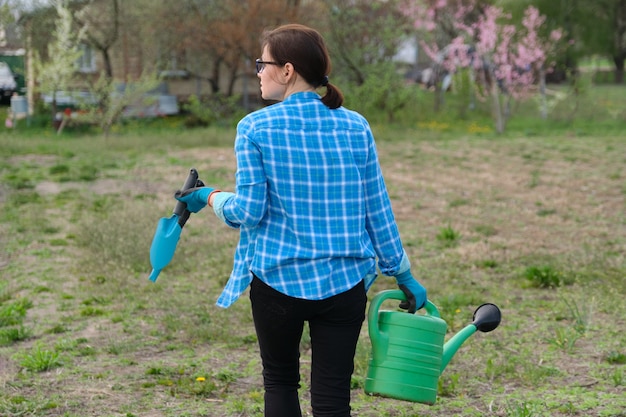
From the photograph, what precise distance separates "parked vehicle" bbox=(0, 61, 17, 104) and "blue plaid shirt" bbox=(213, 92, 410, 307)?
81.6ft

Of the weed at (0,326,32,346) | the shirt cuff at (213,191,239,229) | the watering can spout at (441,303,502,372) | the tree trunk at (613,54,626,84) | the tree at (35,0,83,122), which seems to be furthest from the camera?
the tree trunk at (613,54,626,84)

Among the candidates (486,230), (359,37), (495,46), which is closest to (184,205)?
(486,230)

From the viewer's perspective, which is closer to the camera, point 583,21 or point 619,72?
point 583,21

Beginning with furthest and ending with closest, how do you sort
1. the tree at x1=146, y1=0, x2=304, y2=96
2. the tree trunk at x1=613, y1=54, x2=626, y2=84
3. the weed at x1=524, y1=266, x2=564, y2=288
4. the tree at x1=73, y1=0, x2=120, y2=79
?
the tree trunk at x1=613, y1=54, x2=626, y2=84 → the tree at x1=73, y1=0, x2=120, y2=79 → the tree at x1=146, y1=0, x2=304, y2=96 → the weed at x1=524, y1=266, x2=564, y2=288

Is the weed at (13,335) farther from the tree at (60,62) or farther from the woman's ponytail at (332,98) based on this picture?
the tree at (60,62)

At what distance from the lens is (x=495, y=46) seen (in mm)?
21078

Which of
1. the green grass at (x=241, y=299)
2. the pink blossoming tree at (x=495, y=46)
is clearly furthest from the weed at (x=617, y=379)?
the pink blossoming tree at (x=495, y=46)

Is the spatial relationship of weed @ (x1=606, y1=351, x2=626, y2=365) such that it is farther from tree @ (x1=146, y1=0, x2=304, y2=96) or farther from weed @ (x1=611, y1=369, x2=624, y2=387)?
tree @ (x1=146, y1=0, x2=304, y2=96)

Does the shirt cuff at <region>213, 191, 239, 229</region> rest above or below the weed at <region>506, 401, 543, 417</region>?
above

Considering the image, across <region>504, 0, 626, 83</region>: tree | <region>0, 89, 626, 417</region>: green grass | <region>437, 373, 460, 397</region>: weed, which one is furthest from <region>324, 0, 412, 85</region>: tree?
<region>437, 373, 460, 397</region>: weed

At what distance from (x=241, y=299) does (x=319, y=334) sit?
3.14 meters

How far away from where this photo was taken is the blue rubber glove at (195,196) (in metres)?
2.77

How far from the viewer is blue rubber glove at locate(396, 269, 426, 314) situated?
2773 mm

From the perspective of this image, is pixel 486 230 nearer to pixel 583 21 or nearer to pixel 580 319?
pixel 580 319
